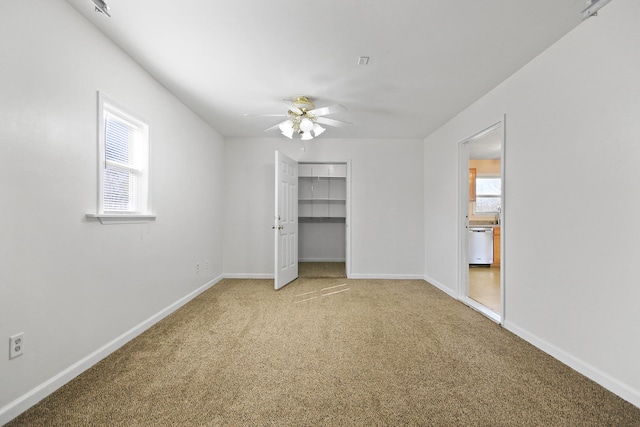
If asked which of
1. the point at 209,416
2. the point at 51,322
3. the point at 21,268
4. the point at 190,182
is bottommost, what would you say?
the point at 209,416

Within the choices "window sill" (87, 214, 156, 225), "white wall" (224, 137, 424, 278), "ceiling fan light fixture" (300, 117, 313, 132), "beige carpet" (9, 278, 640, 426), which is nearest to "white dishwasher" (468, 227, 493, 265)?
"white wall" (224, 137, 424, 278)

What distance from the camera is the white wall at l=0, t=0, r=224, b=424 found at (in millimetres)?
1543

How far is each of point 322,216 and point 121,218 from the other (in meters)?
4.64

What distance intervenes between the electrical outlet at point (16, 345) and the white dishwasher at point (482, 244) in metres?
6.75

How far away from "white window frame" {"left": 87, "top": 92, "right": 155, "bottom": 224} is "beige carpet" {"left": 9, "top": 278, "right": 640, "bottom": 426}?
1.11 meters

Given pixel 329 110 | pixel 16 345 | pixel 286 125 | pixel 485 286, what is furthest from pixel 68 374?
pixel 485 286

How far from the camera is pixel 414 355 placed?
2289 mm

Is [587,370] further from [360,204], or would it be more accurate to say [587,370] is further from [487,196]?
[487,196]

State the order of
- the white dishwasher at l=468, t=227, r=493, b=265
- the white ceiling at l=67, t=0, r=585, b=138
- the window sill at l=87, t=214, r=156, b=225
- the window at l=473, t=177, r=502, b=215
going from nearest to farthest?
1. the white ceiling at l=67, t=0, r=585, b=138
2. the window sill at l=87, t=214, r=156, b=225
3. the white dishwasher at l=468, t=227, r=493, b=265
4. the window at l=473, t=177, r=502, b=215

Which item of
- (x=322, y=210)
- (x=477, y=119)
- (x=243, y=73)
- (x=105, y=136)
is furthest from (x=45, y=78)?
(x=322, y=210)

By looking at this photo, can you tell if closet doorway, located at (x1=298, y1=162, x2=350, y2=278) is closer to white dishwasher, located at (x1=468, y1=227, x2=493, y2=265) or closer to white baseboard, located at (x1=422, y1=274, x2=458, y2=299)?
white baseboard, located at (x1=422, y1=274, x2=458, y2=299)

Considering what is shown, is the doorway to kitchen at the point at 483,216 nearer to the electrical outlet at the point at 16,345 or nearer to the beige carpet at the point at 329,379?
the beige carpet at the point at 329,379

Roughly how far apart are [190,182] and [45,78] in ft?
6.80

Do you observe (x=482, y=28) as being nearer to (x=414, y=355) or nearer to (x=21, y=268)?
(x=414, y=355)
